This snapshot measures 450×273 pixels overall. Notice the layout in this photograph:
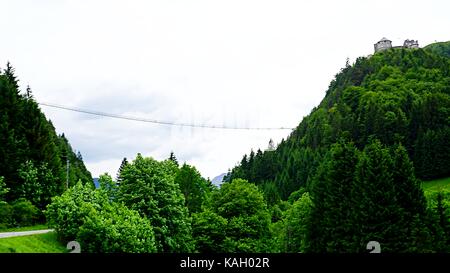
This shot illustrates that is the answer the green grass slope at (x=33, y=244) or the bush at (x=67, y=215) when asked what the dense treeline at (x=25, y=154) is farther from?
the green grass slope at (x=33, y=244)

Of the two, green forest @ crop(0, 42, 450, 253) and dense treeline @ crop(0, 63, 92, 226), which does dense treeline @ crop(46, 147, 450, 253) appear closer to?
green forest @ crop(0, 42, 450, 253)

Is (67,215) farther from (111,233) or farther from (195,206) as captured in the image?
(195,206)

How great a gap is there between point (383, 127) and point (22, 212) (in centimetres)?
10895

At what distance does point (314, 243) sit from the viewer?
58344 mm

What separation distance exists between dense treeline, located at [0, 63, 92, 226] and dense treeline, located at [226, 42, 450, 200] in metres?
67.1

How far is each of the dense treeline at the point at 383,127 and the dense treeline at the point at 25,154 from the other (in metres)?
67.1

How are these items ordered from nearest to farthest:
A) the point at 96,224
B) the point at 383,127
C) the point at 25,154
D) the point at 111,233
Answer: the point at 96,224, the point at 111,233, the point at 25,154, the point at 383,127

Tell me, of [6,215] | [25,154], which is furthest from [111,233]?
[25,154]

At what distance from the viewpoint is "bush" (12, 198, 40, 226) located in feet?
151

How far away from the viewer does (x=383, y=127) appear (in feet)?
452

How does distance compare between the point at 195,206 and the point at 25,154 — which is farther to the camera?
the point at 195,206

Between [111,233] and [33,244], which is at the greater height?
[111,233]

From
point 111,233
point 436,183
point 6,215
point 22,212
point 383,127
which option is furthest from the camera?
point 383,127

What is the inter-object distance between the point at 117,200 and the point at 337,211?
76.3 feet
